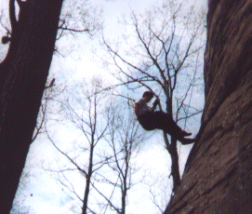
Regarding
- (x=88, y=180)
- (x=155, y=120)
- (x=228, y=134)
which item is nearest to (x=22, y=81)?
(x=228, y=134)

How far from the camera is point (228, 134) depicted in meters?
2.61

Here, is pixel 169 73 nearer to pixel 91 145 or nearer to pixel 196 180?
pixel 91 145

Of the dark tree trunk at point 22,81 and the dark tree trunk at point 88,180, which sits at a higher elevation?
the dark tree trunk at point 88,180

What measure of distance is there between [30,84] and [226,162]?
6.88 feet

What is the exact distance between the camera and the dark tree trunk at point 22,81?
2158mm

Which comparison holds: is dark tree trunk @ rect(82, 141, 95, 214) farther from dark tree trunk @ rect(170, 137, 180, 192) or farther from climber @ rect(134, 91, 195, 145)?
climber @ rect(134, 91, 195, 145)

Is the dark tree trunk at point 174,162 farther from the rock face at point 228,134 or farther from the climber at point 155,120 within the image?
the rock face at point 228,134

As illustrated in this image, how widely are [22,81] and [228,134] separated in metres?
2.23

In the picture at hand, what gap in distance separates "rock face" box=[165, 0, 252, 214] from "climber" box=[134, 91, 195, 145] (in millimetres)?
887

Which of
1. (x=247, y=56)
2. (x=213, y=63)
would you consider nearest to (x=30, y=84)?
(x=247, y=56)

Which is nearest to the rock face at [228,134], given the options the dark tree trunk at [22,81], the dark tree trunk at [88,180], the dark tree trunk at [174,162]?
the dark tree trunk at [22,81]

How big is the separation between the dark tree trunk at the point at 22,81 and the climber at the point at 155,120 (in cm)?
253

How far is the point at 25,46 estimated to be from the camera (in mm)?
2699

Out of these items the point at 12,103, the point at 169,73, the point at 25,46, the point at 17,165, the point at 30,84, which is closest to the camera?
the point at 17,165
